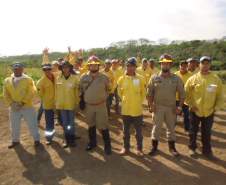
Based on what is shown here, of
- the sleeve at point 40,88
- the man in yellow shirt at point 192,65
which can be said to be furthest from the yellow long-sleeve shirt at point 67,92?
the man in yellow shirt at point 192,65

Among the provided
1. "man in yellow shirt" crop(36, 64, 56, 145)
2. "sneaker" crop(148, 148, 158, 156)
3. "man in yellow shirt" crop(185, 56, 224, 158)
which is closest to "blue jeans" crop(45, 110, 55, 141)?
"man in yellow shirt" crop(36, 64, 56, 145)

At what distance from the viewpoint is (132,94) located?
22.6ft

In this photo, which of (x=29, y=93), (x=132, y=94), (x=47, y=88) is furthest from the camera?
(x=47, y=88)

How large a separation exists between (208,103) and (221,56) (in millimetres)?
32629

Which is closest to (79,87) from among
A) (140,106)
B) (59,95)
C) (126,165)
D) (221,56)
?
(59,95)

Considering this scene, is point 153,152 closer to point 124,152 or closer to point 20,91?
point 124,152

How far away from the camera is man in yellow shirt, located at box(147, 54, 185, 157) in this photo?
6672mm

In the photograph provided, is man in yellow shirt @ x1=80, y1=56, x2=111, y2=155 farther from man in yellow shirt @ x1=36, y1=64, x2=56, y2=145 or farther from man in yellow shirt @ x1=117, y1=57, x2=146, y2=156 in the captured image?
man in yellow shirt @ x1=36, y1=64, x2=56, y2=145

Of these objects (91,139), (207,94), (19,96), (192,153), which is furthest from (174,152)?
(19,96)

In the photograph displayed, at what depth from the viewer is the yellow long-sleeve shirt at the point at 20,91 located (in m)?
7.42

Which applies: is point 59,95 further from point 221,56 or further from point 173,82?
point 221,56

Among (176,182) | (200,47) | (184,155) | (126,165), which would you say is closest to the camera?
(176,182)

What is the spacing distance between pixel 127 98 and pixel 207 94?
1.51 m

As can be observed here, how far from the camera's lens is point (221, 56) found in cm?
3766
